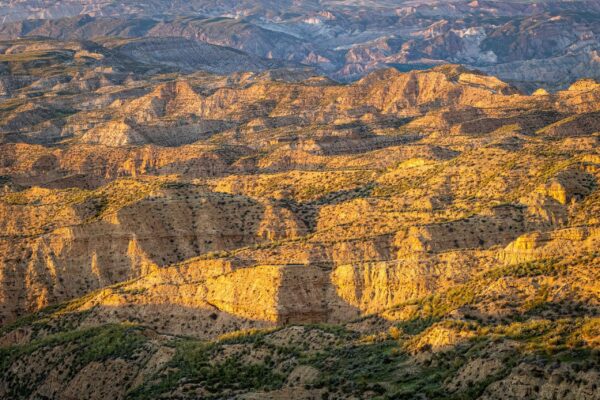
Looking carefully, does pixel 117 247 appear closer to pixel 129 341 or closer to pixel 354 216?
pixel 354 216

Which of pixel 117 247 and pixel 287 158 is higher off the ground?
pixel 117 247

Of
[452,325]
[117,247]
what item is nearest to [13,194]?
[117,247]

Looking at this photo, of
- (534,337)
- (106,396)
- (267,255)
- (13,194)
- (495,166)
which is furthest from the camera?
(13,194)

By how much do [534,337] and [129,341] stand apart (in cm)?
3042

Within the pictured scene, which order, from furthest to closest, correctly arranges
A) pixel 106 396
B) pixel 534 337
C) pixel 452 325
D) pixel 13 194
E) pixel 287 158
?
pixel 287 158
pixel 13 194
pixel 106 396
pixel 452 325
pixel 534 337

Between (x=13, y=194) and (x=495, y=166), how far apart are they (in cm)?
4391

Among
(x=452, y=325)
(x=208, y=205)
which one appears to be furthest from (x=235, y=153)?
(x=452, y=325)

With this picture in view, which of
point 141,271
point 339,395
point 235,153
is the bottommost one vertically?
point 235,153

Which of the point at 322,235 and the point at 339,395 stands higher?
the point at 339,395

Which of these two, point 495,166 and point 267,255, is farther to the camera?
point 495,166

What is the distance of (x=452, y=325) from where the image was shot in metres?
59.8

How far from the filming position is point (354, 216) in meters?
107

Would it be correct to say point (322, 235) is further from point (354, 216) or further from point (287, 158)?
point (287, 158)

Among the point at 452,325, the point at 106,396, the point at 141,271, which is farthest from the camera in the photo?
the point at 141,271
